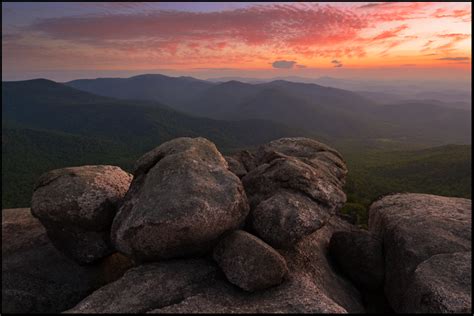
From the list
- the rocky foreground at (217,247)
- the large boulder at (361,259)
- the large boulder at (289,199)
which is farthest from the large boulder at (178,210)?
the large boulder at (361,259)

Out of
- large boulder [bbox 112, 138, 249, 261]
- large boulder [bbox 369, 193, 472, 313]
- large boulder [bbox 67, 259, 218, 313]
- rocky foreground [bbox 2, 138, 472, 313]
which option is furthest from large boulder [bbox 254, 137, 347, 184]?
large boulder [bbox 67, 259, 218, 313]

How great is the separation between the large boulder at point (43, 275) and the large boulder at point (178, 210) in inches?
199

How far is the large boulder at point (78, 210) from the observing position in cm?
2303

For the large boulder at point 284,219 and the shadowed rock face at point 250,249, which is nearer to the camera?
the shadowed rock face at point 250,249

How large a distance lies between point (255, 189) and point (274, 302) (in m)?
9.59

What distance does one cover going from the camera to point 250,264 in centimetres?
1880

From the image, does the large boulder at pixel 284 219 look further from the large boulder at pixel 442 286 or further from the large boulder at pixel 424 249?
the large boulder at pixel 442 286

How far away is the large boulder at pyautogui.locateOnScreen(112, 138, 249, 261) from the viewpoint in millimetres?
19484

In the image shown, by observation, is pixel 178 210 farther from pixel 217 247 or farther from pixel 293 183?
pixel 293 183

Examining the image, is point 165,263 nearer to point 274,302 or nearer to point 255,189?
point 274,302

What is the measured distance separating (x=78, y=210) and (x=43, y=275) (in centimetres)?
558

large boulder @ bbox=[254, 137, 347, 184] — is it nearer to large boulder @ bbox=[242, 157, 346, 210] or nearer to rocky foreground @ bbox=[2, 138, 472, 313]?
large boulder @ bbox=[242, 157, 346, 210]

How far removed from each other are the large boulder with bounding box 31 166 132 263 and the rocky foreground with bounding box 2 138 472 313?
3.2 inches

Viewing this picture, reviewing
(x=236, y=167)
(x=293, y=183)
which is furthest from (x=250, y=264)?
(x=236, y=167)
